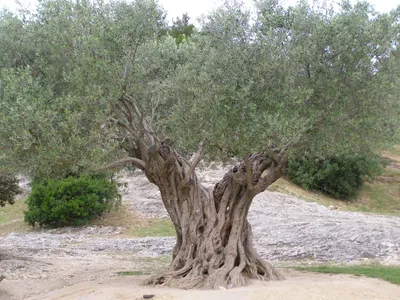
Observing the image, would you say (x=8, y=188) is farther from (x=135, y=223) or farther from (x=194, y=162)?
(x=135, y=223)

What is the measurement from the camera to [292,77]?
11883mm

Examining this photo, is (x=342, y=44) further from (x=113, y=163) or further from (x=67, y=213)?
(x=67, y=213)

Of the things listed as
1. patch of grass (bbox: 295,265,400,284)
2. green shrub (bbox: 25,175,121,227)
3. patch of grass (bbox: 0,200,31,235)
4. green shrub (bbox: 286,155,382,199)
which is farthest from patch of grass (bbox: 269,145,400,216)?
patch of grass (bbox: 295,265,400,284)

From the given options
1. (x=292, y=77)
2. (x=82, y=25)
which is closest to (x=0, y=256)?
(x=82, y=25)

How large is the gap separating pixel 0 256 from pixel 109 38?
9.82 meters

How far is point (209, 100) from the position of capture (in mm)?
11922

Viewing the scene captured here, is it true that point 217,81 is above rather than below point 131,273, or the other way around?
above

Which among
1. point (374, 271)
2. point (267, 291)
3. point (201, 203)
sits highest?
point (201, 203)

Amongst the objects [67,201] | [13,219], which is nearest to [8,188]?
[67,201]

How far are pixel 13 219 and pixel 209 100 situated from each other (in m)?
25.2

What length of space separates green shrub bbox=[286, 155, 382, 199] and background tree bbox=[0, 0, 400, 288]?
26751mm

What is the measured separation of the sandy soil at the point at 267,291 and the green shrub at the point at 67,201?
15186mm

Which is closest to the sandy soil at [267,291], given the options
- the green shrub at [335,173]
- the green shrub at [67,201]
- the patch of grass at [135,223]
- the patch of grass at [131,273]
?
the patch of grass at [131,273]

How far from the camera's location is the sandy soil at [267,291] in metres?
11.6
